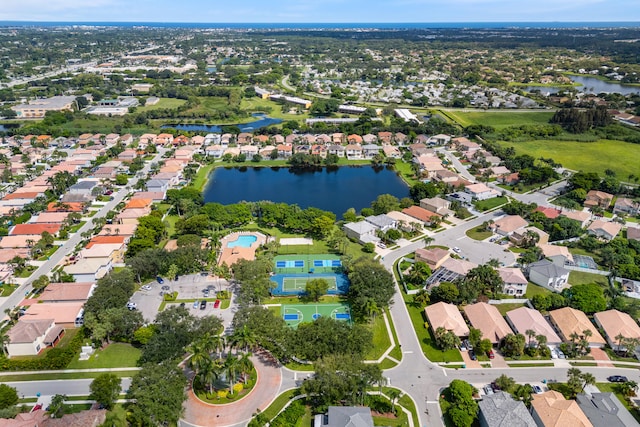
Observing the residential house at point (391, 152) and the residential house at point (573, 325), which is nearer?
the residential house at point (573, 325)

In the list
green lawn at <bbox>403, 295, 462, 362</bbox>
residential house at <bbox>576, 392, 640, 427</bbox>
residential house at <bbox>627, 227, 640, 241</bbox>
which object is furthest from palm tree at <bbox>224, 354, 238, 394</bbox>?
residential house at <bbox>627, 227, 640, 241</bbox>

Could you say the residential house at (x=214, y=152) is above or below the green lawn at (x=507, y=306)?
below

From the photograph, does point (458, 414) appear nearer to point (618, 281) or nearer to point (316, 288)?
point (316, 288)

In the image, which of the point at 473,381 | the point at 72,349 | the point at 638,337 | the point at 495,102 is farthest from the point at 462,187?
the point at 495,102

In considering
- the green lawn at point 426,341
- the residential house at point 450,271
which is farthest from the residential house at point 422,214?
the green lawn at point 426,341

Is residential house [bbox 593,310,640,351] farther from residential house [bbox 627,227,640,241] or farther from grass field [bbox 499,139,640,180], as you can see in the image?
grass field [bbox 499,139,640,180]

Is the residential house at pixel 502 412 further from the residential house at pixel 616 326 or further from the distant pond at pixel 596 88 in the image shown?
the distant pond at pixel 596 88
